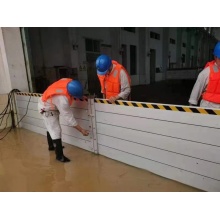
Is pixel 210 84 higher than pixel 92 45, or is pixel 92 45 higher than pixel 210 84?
pixel 92 45

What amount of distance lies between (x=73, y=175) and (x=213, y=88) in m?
2.18

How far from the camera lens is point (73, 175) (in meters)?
2.81

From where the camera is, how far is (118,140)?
9.96ft

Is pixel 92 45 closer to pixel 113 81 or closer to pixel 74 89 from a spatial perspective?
pixel 113 81

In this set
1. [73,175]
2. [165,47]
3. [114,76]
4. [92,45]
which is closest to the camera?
[73,175]

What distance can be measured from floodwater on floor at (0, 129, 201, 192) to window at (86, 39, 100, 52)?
8204 mm

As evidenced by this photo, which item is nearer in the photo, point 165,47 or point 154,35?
point 154,35

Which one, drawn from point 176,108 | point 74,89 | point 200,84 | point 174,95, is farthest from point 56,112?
point 174,95

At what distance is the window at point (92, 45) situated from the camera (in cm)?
1080

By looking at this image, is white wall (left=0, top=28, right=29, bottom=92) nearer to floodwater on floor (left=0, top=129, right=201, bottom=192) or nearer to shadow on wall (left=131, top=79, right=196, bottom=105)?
floodwater on floor (left=0, top=129, right=201, bottom=192)

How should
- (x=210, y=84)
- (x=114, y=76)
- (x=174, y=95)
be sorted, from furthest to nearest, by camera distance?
(x=174, y=95), (x=114, y=76), (x=210, y=84)

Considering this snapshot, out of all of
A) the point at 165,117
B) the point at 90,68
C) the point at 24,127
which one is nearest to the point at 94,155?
the point at 165,117

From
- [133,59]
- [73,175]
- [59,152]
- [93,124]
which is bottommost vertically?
[73,175]

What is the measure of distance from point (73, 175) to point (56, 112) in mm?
1059
